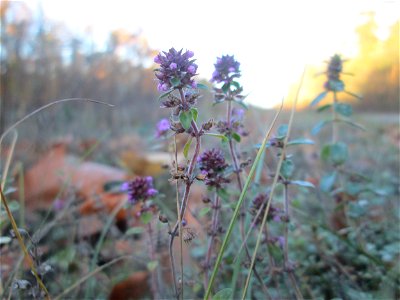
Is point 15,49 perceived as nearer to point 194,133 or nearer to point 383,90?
point 194,133

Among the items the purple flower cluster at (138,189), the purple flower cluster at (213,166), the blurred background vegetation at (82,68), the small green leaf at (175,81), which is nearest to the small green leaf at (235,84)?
the purple flower cluster at (213,166)

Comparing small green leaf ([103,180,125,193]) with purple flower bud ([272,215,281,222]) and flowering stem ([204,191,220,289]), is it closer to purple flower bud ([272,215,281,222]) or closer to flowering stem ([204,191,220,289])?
flowering stem ([204,191,220,289])

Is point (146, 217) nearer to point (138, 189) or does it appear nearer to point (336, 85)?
point (138, 189)

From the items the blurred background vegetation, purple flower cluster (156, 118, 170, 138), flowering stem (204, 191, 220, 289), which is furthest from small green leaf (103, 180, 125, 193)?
the blurred background vegetation

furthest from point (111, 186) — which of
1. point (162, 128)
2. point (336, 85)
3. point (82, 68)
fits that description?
point (82, 68)

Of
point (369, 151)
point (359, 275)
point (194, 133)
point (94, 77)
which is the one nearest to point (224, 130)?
point (194, 133)

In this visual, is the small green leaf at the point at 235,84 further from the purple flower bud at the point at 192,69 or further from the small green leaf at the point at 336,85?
the small green leaf at the point at 336,85

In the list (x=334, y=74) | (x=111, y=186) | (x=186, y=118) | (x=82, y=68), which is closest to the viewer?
Result: (x=186, y=118)
